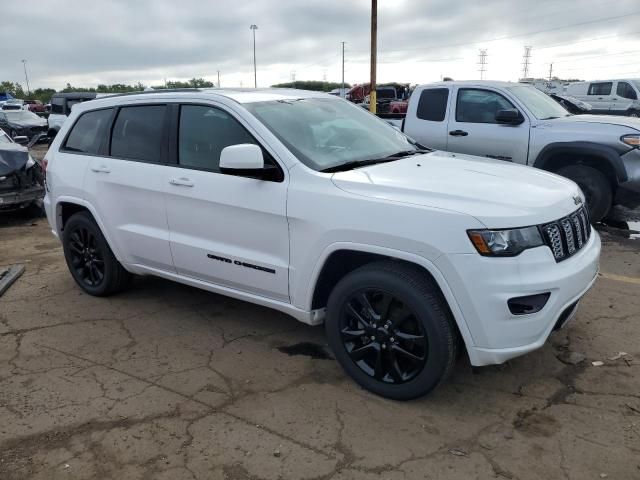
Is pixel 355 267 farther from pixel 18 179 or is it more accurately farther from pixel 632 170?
pixel 18 179

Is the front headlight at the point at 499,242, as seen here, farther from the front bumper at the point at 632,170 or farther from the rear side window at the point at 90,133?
the front bumper at the point at 632,170

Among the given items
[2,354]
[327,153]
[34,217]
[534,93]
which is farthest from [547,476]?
[34,217]

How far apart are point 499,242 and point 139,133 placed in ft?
9.81

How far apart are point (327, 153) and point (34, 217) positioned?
7.30 m

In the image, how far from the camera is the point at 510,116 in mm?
7285

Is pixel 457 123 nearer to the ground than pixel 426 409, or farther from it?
farther from it

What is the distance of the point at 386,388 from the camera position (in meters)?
3.29

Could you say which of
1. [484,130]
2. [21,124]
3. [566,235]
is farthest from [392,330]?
[21,124]

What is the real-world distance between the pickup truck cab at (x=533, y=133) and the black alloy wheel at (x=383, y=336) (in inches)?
193

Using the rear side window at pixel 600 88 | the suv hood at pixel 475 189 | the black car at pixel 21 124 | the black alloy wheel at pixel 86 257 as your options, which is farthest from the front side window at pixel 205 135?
the black car at pixel 21 124

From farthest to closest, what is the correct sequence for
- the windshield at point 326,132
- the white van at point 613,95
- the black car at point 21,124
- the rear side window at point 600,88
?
the black car at point 21,124 < the rear side window at point 600,88 < the white van at point 613,95 < the windshield at point 326,132

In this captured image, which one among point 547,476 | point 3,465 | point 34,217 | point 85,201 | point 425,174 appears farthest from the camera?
point 34,217

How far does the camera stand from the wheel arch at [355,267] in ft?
9.59

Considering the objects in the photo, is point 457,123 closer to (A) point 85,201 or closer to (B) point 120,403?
(A) point 85,201
